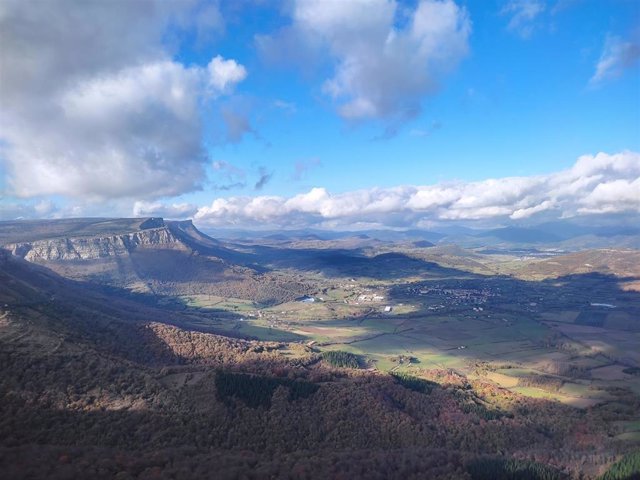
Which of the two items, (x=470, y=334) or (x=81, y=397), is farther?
(x=470, y=334)

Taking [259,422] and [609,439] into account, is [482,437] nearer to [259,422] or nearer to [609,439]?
[609,439]

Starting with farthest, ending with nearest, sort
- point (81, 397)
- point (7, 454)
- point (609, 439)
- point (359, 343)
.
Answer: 1. point (359, 343)
2. point (609, 439)
3. point (81, 397)
4. point (7, 454)

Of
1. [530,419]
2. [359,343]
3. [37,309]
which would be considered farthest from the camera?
[359,343]

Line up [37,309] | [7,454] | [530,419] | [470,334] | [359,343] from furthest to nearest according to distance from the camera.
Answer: [470,334]
[359,343]
[37,309]
[530,419]
[7,454]

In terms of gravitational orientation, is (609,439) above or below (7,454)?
below

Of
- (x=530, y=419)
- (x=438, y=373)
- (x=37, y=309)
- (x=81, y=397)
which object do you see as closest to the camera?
(x=81, y=397)

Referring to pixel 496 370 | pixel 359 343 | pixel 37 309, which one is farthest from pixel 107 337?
pixel 496 370

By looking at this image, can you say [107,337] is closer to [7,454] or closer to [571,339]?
[7,454]

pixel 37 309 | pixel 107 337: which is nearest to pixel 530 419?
pixel 107 337

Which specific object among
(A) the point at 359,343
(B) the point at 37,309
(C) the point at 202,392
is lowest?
(A) the point at 359,343
